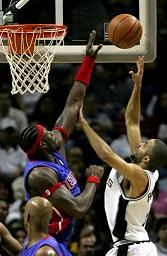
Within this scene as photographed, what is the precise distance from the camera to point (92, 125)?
30.5ft

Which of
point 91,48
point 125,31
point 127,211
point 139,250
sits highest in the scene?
point 125,31

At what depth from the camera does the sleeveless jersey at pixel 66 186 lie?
549 cm

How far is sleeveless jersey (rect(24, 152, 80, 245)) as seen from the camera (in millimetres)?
5492

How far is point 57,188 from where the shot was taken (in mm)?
5391

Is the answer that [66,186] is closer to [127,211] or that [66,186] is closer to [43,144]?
[43,144]

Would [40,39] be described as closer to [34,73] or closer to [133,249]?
[34,73]

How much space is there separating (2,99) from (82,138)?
99 cm

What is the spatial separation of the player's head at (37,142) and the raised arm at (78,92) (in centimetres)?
46

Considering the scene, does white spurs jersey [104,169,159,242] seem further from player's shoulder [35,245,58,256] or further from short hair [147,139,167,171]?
player's shoulder [35,245,58,256]

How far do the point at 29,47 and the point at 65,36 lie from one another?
31cm

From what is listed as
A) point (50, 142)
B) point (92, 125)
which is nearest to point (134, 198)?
point (50, 142)

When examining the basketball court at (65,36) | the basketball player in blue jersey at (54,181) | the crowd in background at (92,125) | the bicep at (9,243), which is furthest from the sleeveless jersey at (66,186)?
the crowd in background at (92,125)

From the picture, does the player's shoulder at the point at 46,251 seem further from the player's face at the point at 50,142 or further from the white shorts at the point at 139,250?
the white shorts at the point at 139,250

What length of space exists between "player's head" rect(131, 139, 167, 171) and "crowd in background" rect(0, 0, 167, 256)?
2.15m
